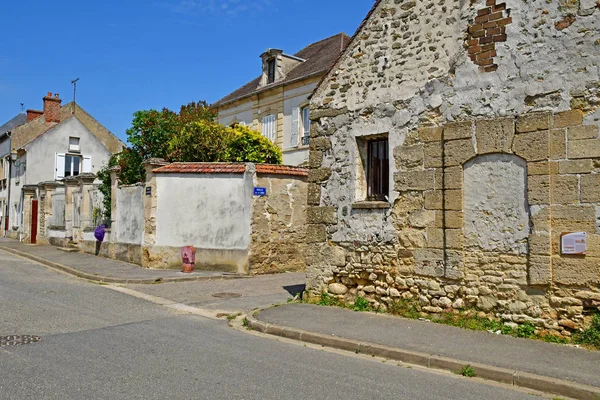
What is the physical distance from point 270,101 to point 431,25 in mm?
16450

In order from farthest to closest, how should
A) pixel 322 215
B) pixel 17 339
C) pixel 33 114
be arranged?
pixel 33 114
pixel 322 215
pixel 17 339

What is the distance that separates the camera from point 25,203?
2555 cm

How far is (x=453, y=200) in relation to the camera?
775 cm

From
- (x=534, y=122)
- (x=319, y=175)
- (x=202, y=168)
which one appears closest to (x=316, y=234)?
(x=319, y=175)

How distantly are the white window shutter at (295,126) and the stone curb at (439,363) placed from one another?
15.1 metres

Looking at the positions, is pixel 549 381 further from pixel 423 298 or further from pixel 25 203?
pixel 25 203

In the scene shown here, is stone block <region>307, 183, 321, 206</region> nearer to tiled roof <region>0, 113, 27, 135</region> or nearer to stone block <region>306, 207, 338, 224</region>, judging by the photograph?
stone block <region>306, 207, 338, 224</region>

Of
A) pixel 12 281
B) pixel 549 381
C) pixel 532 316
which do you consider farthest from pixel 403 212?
pixel 12 281

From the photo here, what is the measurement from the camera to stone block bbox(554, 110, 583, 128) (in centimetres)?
670

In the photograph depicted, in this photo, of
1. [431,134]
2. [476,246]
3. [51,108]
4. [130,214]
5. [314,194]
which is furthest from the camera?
[51,108]

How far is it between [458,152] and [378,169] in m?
1.69

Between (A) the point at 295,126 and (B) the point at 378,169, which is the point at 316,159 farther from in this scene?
(A) the point at 295,126

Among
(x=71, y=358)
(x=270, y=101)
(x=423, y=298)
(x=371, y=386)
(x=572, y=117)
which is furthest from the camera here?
(x=270, y=101)

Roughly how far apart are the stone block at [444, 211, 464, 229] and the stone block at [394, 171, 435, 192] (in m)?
0.52
